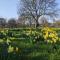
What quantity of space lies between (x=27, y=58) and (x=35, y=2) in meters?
34.9

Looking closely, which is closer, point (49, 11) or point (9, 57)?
point (9, 57)

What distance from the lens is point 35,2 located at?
134ft

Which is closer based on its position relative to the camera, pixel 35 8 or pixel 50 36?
pixel 50 36

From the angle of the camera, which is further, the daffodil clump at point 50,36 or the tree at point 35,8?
the tree at point 35,8

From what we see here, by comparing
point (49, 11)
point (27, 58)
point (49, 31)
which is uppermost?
point (49, 11)

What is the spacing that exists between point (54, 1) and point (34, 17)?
14.8ft

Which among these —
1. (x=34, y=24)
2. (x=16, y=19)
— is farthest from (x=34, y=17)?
(x=16, y=19)

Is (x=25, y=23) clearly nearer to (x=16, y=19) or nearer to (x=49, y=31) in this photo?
(x=16, y=19)

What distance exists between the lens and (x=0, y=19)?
4034 cm

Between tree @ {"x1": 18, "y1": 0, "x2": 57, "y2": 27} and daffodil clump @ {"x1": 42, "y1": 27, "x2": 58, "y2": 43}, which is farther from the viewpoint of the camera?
tree @ {"x1": 18, "y1": 0, "x2": 57, "y2": 27}

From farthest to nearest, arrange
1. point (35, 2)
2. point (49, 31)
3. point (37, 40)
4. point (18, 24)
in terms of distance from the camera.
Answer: point (35, 2), point (18, 24), point (37, 40), point (49, 31)

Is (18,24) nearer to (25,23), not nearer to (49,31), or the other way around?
(25,23)

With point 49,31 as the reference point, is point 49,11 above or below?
above

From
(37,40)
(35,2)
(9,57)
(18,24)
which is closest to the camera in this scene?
(9,57)
